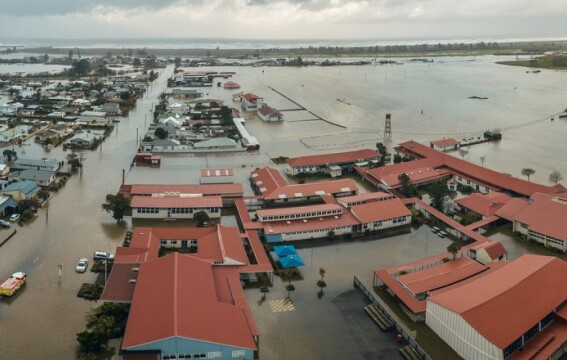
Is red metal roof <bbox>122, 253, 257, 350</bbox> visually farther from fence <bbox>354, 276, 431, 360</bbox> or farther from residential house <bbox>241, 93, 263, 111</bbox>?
residential house <bbox>241, 93, 263, 111</bbox>

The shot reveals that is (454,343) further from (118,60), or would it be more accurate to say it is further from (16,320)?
(118,60)

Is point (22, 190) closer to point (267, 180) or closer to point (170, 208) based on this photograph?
point (170, 208)

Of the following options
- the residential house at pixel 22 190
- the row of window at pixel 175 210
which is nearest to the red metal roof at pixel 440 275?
the row of window at pixel 175 210

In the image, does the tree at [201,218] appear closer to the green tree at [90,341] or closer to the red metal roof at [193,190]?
the red metal roof at [193,190]

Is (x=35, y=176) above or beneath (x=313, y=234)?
above

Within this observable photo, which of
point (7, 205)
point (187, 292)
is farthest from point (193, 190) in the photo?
point (187, 292)

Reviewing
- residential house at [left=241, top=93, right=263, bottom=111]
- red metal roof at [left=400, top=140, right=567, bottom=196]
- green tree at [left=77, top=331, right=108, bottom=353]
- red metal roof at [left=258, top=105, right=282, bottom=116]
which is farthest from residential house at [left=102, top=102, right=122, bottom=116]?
green tree at [left=77, top=331, right=108, bottom=353]
